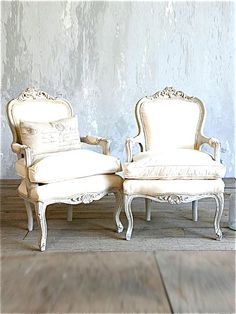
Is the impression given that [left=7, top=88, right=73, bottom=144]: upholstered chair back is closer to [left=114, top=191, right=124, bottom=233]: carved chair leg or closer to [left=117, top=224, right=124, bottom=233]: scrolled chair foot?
[left=114, top=191, right=124, bottom=233]: carved chair leg

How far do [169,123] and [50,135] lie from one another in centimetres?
92

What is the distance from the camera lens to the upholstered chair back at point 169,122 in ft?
10.6

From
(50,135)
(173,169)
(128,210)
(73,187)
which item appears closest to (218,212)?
(173,169)

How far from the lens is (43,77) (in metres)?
4.71

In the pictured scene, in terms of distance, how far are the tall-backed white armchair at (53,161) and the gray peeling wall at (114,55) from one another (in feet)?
4.80

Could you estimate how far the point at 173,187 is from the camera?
104 inches

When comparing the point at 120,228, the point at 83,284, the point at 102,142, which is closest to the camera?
the point at 83,284

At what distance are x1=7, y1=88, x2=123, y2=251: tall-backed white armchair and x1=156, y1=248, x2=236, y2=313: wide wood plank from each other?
5.63 feet

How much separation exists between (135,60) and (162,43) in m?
0.35

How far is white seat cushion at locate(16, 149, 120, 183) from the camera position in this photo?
256cm

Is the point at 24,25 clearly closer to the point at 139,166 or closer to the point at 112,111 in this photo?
the point at 112,111

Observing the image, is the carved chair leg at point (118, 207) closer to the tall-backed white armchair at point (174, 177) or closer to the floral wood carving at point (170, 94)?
the tall-backed white armchair at point (174, 177)

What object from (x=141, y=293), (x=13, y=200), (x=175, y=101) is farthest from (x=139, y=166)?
(x=141, y=293)

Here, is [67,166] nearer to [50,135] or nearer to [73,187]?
[73,187]
